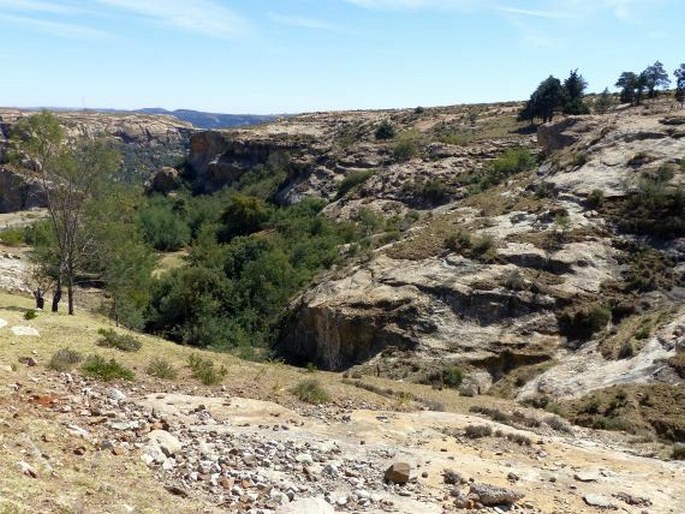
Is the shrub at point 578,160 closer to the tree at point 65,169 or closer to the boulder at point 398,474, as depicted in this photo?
the tree at point 65,169

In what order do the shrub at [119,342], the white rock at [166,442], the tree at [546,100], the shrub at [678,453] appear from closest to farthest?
the white rock at [166,442] < the shrub at [678,453] < the shrub at [119,342] < the tree at [546,100]

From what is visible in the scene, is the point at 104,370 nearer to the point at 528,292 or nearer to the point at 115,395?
the point at 115,395

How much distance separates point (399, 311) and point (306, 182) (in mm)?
36493

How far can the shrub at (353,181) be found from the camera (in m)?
51.2

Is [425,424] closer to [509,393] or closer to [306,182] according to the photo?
[509,393]

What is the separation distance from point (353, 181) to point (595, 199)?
87.0 feet

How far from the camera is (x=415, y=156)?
5166cm

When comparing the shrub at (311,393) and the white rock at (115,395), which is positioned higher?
the white rock at (115,395)

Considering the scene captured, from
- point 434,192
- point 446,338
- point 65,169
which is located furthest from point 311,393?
point 434,192

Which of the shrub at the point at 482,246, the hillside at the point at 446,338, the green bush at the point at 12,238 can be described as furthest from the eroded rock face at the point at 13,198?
the shrub at the point at 482,246

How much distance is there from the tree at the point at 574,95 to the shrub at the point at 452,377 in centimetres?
4462

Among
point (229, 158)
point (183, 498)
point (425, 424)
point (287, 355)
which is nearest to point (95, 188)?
point (287, 355)

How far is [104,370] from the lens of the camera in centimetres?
1213

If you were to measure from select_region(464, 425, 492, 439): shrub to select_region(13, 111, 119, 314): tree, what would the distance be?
1428 cm
